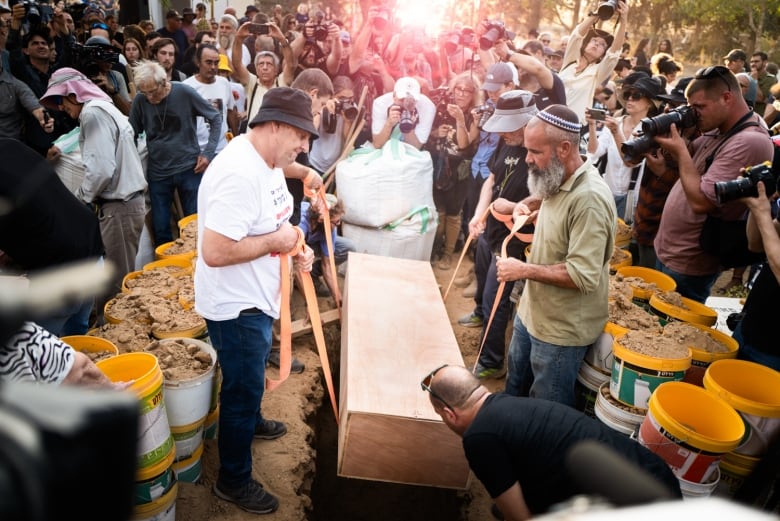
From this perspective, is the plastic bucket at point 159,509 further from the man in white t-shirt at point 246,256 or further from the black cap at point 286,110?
the black cap at point 286,110

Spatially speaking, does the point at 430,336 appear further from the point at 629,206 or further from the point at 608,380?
the point at 629,206

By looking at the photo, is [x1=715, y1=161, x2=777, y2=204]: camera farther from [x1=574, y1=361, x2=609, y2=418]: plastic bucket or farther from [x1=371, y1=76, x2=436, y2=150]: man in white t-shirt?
[x1=371, y1=76, x2=436, y2=150]: man in white t-shirt

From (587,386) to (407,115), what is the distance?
3.56 metres

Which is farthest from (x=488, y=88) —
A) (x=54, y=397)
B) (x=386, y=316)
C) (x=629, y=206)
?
(x=54, y=397)

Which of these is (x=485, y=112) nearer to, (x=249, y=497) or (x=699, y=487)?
(x=699, y=487)

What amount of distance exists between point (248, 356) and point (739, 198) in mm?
2587

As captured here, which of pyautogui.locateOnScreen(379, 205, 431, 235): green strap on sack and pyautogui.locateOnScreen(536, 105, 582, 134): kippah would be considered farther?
pyautogui.locateOnScreen(379, 205, 431, 235): green strap on sack

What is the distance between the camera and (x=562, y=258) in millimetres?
2881

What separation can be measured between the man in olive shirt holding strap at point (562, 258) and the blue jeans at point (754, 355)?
0.78m

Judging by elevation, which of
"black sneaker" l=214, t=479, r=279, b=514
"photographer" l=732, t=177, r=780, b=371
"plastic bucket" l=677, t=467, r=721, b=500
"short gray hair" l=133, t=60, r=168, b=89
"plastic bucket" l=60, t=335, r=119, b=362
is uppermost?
"short gray hair" l=133, t=60, r=168, b=89

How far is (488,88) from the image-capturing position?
532cm

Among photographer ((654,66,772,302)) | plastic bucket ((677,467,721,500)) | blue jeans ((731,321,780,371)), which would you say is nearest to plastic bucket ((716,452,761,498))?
plastic bucket ((677,467,721,500))

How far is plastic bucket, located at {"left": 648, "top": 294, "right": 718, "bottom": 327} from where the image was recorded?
327 centimetres

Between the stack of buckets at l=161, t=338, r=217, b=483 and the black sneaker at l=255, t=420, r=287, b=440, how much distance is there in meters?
0.54
